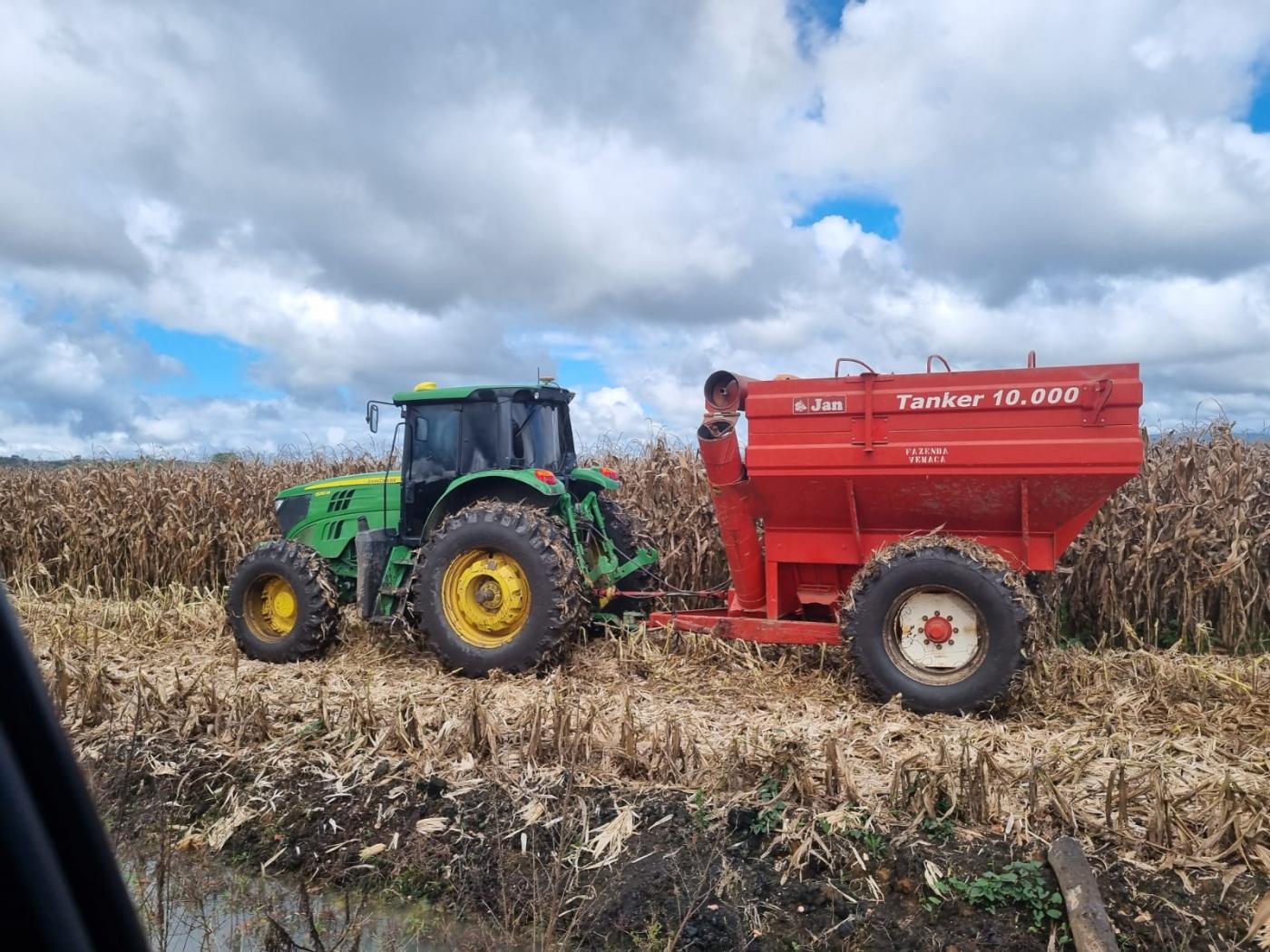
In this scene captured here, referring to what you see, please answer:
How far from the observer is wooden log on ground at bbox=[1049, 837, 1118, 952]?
313 centimetres

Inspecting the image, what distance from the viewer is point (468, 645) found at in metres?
6.41

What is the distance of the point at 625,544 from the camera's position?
7715 mm

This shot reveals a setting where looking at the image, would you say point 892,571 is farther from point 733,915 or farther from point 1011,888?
point 733,915

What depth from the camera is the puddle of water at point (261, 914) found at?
3367mm

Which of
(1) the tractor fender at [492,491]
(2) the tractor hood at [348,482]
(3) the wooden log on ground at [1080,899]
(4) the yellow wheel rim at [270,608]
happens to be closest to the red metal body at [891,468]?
(1) the tractor fender at [492,491]

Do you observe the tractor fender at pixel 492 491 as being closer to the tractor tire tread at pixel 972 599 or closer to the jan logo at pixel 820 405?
the jan logo at pixel 820 405

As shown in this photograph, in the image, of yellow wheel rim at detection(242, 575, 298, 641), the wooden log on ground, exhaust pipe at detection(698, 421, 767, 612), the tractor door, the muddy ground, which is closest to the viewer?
the wooden log on ground

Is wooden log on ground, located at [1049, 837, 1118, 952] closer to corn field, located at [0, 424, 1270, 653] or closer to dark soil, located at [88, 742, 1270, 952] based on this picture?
dark soil, located at [88, 742, 1270, 952]

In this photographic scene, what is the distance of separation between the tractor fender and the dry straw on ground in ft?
3.72

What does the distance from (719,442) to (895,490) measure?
1134 millimetres

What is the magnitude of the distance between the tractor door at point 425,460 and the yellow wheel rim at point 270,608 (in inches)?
46.2

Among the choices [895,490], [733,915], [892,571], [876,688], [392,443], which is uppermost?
[392,443]

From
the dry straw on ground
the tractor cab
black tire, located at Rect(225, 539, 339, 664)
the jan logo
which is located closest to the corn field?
the dry straw on ground

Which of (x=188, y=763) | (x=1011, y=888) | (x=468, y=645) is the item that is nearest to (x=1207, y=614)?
(x=1011, y=888)
